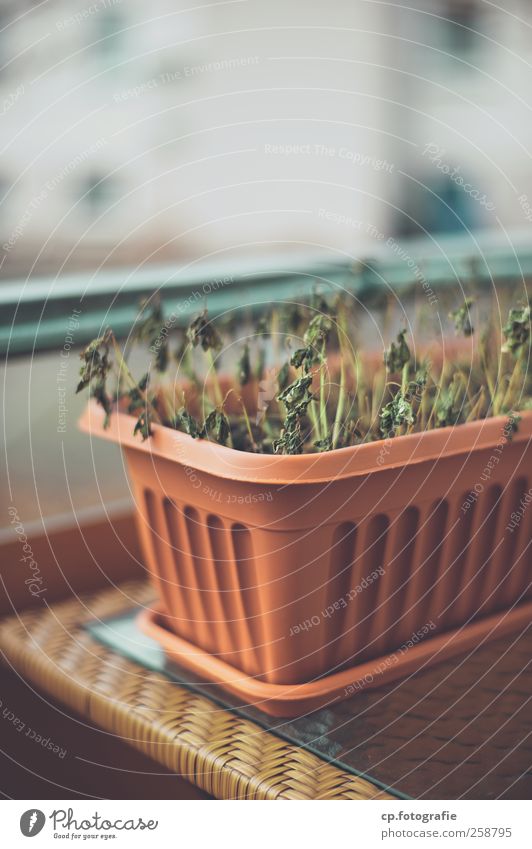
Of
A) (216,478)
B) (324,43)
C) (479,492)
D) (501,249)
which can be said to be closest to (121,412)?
(216,478)

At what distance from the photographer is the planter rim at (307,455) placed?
39cm

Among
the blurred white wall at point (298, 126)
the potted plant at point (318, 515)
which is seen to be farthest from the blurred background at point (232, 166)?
the potted plant at point (318, 515)

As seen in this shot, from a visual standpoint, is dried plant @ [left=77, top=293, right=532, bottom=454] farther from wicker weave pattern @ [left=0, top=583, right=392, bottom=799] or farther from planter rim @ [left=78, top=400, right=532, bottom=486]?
wicker weave pattern @ [left=0, top=583, right=392, bottom=799]

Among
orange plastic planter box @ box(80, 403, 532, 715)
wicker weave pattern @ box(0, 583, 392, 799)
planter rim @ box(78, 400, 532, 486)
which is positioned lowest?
wicker weave pattern @ box(0, 583, 392, 799)

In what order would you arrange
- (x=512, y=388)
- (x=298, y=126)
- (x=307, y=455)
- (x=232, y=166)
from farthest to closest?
(x=232, y=166), (x=298, y=126), (x=512, y=388), (x=307, y=455)

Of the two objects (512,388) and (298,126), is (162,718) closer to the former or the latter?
(512,388)

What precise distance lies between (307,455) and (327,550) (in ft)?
0.19

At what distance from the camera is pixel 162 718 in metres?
0.46

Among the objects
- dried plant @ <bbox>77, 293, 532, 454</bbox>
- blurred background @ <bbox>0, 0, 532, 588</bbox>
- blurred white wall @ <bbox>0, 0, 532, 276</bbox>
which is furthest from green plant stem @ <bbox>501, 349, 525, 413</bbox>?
blurred white wall @ <bbox>0, 0, 532, 276</bbox>

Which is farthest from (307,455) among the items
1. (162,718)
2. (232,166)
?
(232,166)

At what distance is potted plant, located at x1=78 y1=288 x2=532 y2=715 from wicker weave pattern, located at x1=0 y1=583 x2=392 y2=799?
0.08 feet

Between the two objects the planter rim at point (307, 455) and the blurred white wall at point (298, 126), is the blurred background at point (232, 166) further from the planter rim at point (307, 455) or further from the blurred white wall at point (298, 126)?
the planter rim at point (307, 455)

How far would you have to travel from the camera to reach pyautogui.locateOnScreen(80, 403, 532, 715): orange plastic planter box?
0.41 metres
